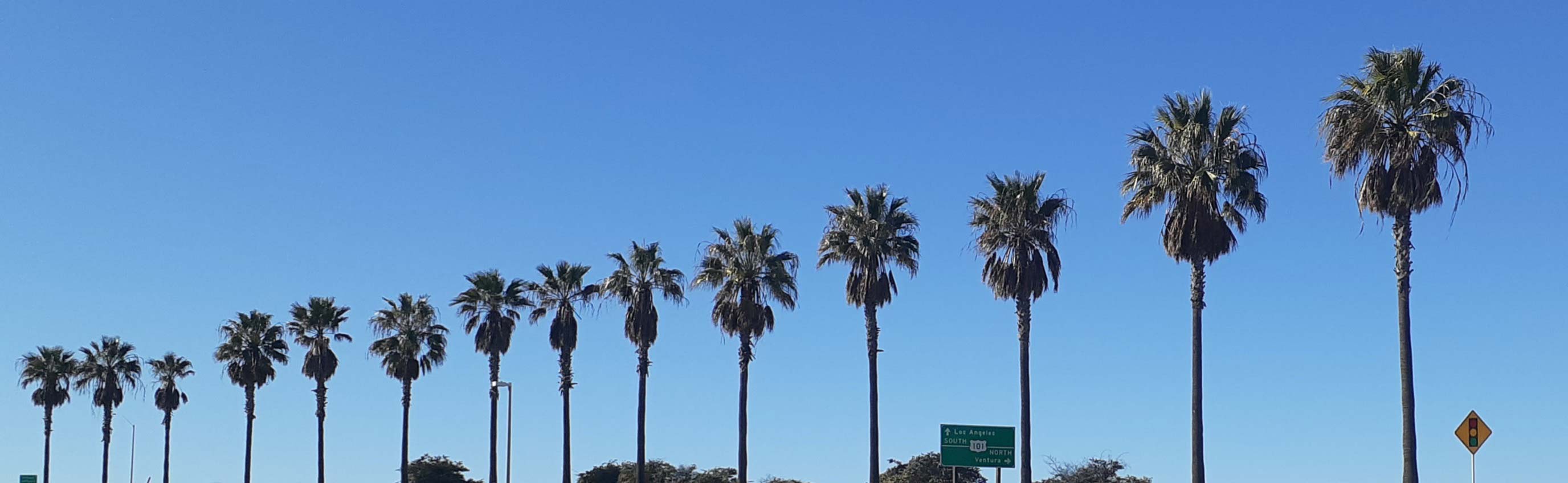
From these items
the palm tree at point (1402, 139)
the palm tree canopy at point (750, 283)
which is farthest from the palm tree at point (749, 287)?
the palm tree at point (1402, 139)

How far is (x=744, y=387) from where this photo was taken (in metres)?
70.1

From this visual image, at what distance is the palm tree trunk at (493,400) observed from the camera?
82.9 meters

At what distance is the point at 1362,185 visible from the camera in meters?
44.4

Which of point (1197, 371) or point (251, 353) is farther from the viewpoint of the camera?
point (251, 353)

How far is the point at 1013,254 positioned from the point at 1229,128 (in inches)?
441

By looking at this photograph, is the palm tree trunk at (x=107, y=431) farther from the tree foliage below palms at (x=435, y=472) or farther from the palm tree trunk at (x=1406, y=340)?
the palm tree trunk at (x=1406, y=340)

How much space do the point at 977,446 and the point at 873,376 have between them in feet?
15.7

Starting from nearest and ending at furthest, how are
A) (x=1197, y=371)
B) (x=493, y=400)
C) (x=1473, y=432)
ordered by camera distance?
(x=1473, y=432), (x=1197, y=371), (x=493, y=400)

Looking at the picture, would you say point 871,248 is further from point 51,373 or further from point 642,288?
point 51,373

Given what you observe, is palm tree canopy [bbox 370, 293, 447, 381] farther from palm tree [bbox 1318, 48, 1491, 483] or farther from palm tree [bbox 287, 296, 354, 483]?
palm tree [bbox 1318, 48, 1491, 483]

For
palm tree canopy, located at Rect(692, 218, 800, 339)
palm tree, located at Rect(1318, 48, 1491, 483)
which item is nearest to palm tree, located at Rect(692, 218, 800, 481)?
palm tree canopy, located at Rect(692, 218, 800, 339)

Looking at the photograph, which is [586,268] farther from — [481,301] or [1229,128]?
[1229,128]

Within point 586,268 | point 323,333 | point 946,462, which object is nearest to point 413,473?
point 323,333

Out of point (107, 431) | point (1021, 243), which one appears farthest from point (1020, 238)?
point (107, 431)
